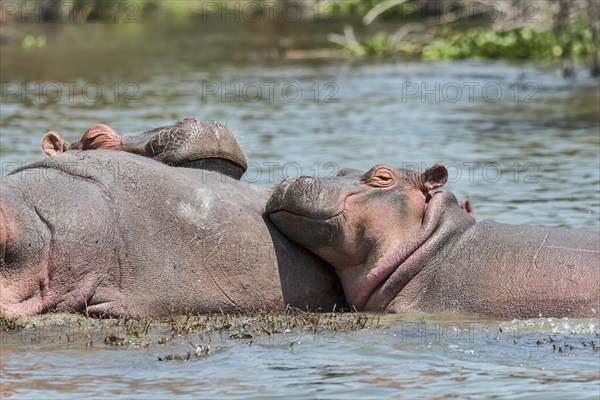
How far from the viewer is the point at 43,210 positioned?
5.89 metres

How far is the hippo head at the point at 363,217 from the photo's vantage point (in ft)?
20.7

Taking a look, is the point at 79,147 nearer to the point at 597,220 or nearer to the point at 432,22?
the point at 597,220

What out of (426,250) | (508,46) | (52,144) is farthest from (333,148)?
(508,46)

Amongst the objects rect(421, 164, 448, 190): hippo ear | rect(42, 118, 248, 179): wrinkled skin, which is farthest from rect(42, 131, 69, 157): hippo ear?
rect(421, 164, 448, 190): hippo ear

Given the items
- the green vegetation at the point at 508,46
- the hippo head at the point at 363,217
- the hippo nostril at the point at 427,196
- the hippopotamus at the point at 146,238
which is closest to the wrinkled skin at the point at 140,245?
the hippopotamus at the point at 146,238

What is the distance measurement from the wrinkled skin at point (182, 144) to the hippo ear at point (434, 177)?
979 millimetres

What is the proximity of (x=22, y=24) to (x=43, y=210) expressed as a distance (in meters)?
30.2

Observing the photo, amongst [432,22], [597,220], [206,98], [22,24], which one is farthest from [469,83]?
[22,24]

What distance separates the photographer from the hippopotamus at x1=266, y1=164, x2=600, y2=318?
625 cm

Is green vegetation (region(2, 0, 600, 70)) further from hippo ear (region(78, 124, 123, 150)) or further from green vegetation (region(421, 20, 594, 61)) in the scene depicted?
hippo ear (region(78, 124, 123, 150))

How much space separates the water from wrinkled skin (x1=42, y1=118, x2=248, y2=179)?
109 centimetres

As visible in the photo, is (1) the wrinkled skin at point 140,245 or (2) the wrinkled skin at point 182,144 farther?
(2) the wrinkled skin at point 182,144

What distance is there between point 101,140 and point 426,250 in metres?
1.81

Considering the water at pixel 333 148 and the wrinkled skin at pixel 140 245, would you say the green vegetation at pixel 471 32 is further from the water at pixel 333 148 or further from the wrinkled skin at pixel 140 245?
the wrinkled skin at pixel 140 245
